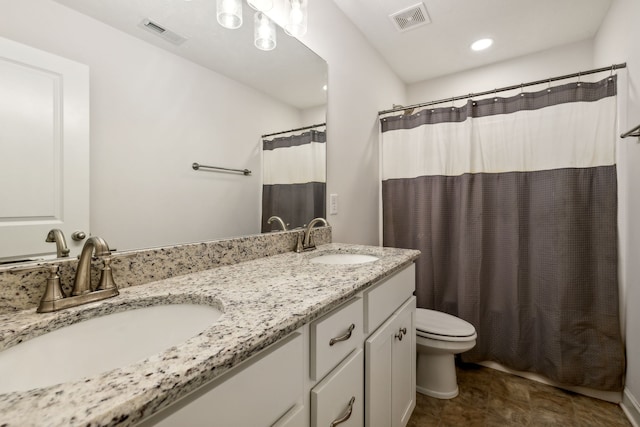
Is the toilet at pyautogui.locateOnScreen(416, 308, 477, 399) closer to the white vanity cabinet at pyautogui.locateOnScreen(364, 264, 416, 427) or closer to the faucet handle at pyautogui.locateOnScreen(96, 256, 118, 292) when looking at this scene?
the white vanity cabinet at pyautogui.locateOnScreen(364, 264, 416, 427)

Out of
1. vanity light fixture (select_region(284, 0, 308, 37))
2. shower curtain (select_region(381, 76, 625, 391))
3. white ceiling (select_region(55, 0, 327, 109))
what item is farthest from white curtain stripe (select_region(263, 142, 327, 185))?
shower curtain (select_region(381, 76, 625, 391))

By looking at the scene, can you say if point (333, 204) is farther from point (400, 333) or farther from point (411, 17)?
point (411, 17)

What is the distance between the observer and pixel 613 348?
1.53 metres

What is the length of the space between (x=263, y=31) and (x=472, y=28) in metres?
1.60

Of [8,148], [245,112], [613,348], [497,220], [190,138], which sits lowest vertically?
[613,348]

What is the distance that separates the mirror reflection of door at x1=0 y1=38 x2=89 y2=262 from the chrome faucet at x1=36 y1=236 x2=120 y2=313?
0.08 m

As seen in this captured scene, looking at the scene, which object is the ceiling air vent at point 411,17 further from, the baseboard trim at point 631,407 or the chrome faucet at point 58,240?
the baseboard trim at point 631,407

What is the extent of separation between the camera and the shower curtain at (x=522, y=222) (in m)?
1.55

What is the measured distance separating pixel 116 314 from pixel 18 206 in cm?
33

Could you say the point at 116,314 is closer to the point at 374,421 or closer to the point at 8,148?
the point at 8,148

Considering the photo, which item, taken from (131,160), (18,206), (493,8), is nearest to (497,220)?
(493,8)

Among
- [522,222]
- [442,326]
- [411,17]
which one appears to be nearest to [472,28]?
[411,17]

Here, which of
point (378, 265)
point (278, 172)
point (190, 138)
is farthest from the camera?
point (278, 172)

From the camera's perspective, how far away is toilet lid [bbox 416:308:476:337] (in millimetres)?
1573
